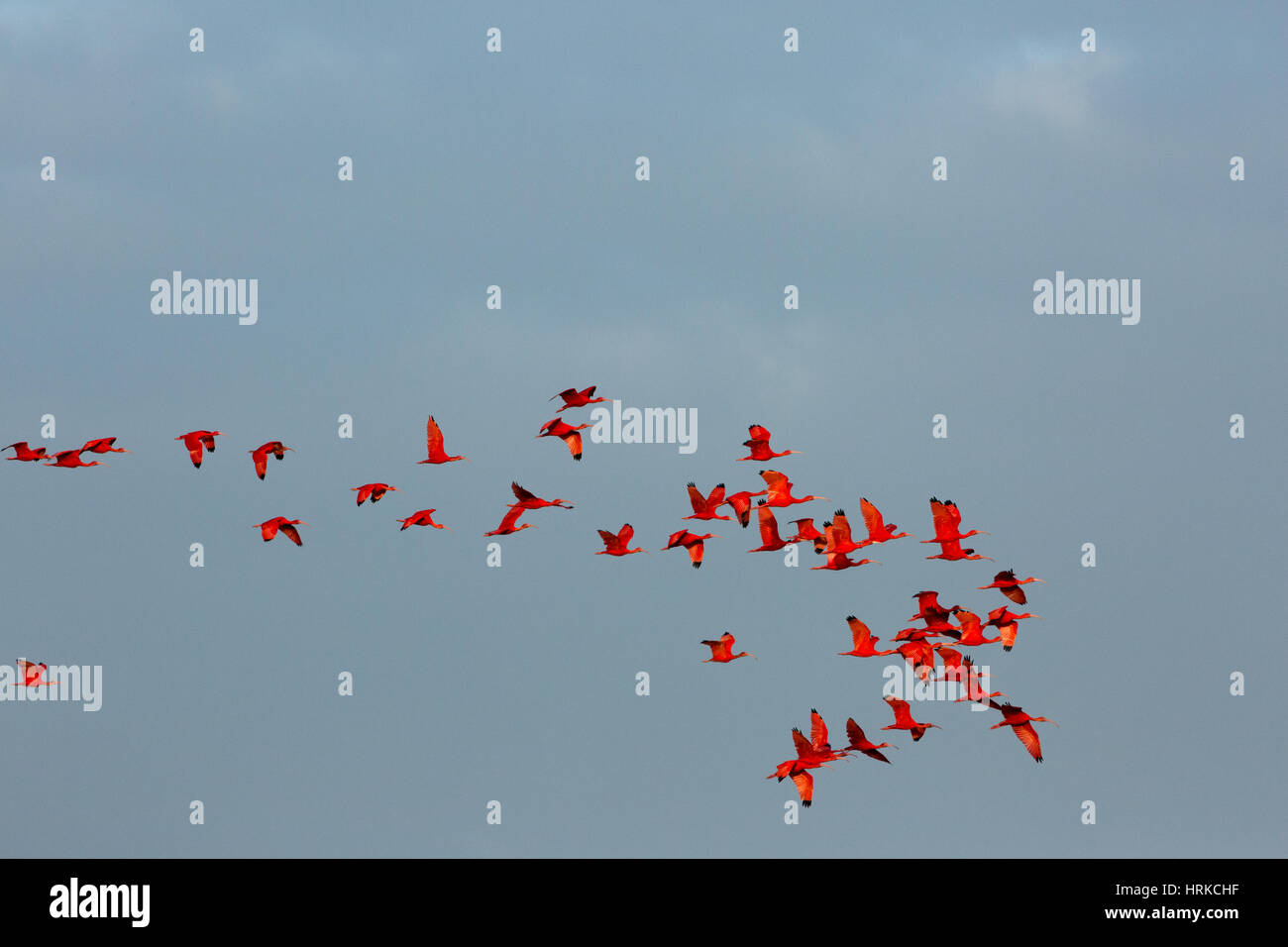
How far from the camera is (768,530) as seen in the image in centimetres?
5641

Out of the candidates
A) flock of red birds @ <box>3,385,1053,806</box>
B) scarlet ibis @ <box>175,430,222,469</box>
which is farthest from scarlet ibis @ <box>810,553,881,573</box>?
scarlet ibis @ <box>175,430,222,469</box>

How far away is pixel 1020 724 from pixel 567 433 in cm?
1595

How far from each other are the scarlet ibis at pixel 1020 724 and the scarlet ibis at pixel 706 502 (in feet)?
33.7

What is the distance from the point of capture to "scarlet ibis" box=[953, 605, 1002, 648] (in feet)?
176

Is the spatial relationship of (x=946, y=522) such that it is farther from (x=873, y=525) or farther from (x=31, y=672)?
(x=31, y=672)

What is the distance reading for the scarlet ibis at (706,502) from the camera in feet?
184

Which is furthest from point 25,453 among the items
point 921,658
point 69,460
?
point 921,658

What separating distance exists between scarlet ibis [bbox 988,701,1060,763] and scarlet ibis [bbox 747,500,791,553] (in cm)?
836

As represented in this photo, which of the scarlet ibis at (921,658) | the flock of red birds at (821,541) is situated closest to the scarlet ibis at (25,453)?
the flock of red birds at (821,541)

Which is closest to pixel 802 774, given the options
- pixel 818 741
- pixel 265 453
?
pixel 818 741

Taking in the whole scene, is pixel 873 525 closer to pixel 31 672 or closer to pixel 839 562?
pixel 839 562

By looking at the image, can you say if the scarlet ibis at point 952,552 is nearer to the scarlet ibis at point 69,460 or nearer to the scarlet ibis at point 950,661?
the scarlet ibis at point 950,661

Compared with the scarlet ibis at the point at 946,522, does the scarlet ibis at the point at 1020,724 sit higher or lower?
lower

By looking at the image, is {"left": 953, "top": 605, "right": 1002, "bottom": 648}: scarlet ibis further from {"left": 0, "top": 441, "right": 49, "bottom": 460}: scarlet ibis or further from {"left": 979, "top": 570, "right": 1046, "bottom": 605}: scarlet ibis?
{"left": 0, "top": 441, "right": 49, "bottom": 460}: scarlet ibis
